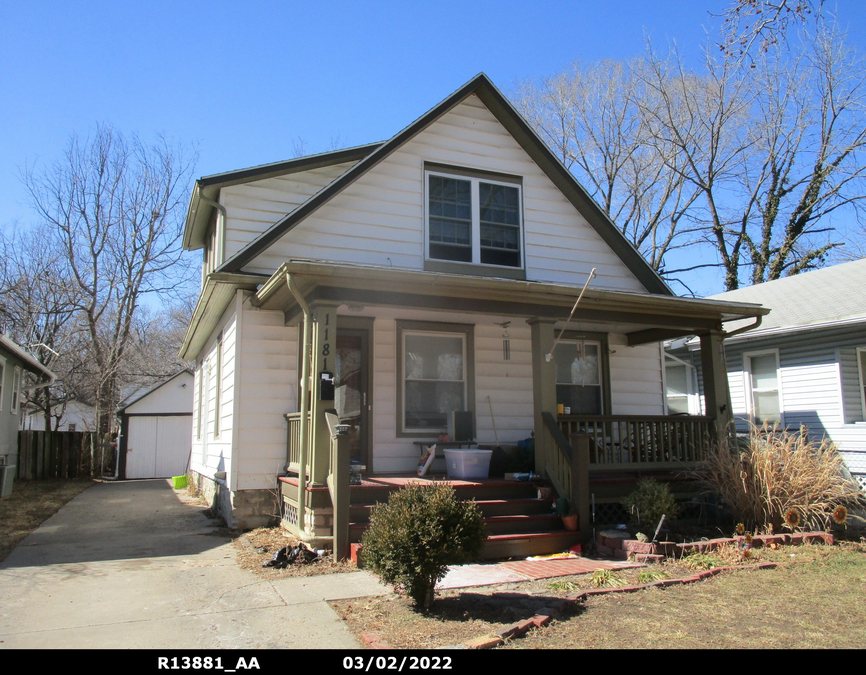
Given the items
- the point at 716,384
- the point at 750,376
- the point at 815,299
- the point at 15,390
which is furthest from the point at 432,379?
the point at 15,390

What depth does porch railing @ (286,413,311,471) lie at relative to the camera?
845 cm

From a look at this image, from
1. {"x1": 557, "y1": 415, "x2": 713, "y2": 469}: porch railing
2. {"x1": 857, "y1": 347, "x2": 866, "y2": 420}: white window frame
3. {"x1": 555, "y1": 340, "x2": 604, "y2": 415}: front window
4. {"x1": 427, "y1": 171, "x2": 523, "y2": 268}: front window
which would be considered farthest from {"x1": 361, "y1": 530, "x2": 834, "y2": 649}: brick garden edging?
{"x1": 857, "y1": 347, "x2": 866, "y2": 420}: white window frame

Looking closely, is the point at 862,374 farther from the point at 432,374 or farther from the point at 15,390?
the point at 15,390

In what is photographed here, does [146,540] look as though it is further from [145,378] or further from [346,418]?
[145,378]

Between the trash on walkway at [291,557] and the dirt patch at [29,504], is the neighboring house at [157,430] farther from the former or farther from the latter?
the trash on walkway at [291,557]

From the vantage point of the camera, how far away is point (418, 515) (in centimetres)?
507

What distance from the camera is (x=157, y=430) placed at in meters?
22.6

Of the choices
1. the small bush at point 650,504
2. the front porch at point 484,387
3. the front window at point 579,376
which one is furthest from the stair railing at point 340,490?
the front window at point 579,376

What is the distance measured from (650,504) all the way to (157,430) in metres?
19.1

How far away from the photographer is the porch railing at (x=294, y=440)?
8.45 meters

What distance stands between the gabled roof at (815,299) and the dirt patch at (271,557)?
10675 mm
